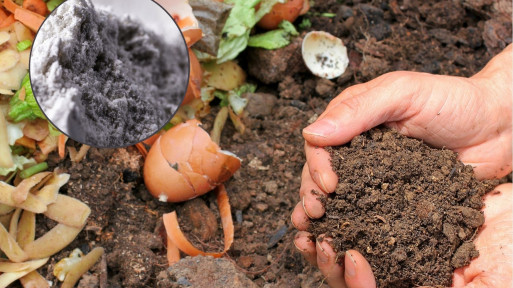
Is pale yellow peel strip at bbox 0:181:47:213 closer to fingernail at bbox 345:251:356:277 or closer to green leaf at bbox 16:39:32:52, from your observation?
green leaf at bbox 16:39:32:52

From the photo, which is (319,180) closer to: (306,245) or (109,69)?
(306,245)

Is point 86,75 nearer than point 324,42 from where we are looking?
Yes

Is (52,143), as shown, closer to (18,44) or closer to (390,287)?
(18,44)

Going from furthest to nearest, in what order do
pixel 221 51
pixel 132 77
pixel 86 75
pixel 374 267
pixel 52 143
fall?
1. pixel 221 51
2. pixel 52 143
3. pixel 132 77
4. pixel 86 75
5. pixel 374 267

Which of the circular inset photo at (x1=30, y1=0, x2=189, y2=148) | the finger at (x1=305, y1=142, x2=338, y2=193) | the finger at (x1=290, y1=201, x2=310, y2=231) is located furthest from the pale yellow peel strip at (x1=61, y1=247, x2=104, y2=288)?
the finger at (x1=305, y1=142, x2=338, y2=193)

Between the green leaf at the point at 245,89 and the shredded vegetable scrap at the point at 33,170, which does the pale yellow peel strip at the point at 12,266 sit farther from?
the green leaf at the point at 245,89

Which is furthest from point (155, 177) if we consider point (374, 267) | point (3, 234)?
point (374, 267)

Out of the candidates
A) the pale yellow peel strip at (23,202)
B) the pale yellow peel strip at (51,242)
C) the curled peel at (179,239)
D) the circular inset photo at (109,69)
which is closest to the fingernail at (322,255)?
the curled peel at (179,239)
